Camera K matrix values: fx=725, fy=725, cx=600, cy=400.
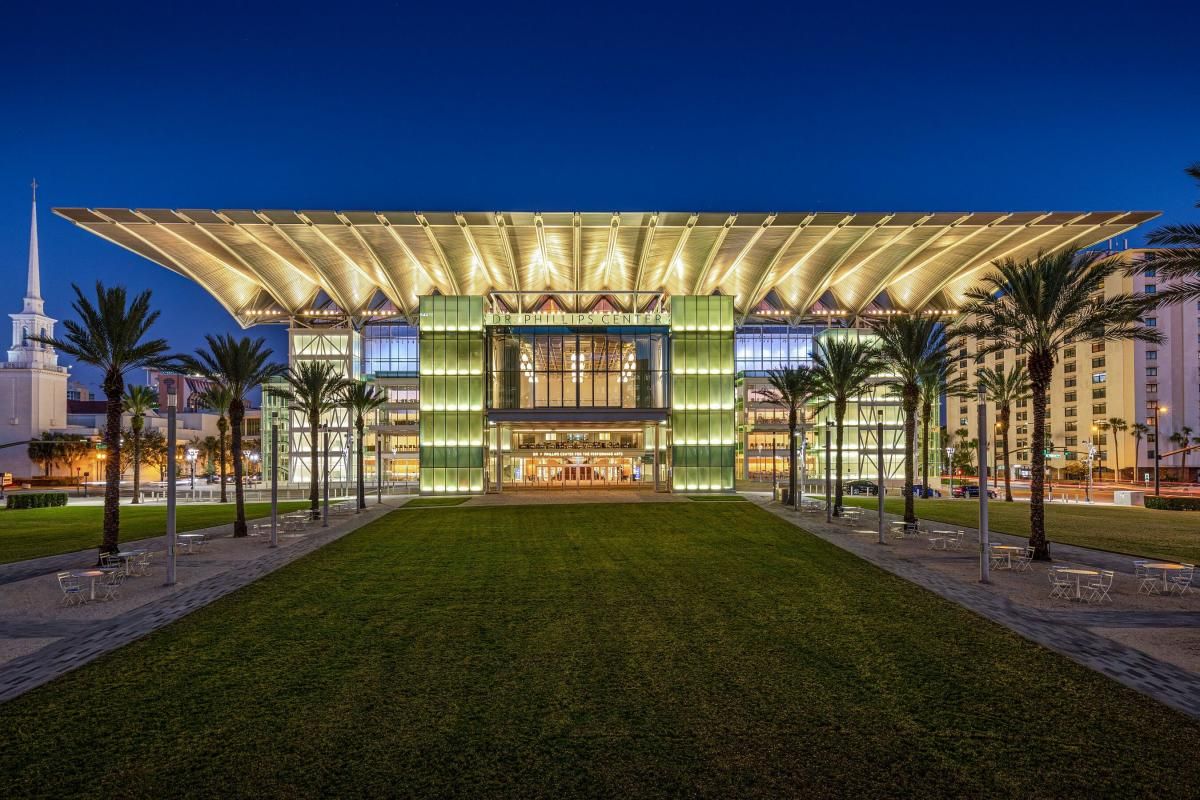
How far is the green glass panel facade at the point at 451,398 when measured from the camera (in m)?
53.9

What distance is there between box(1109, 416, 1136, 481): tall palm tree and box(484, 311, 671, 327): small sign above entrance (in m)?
77.0

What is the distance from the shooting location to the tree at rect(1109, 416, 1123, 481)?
97.9 metres

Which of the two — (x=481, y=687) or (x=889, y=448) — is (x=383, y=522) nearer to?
(x=481, y=687)

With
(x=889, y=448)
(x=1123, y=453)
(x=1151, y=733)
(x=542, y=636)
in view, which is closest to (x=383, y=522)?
(x=542, y=636)

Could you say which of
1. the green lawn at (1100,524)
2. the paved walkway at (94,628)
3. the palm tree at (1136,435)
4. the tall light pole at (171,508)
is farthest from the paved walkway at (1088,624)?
the palm tree at (1136,435)

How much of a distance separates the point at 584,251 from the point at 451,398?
17.8 metres

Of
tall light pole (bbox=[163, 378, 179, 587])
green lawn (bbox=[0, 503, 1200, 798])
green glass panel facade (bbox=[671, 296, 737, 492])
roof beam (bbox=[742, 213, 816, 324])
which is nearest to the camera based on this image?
green lawn (bbox=[0, 503, 1200, 798])

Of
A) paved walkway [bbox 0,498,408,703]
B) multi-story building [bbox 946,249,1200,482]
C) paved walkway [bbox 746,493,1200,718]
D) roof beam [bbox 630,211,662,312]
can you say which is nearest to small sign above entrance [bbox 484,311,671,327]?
roof beam [bbox 630,211,662,312]

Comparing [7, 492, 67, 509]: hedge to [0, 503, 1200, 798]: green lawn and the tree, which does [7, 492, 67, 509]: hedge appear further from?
the tree

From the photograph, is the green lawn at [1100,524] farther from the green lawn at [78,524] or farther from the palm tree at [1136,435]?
the palm tree at [1136,435]

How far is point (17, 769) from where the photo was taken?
7.39 m

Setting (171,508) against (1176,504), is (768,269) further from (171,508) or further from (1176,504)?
(171,508)

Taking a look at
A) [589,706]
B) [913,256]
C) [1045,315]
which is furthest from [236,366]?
[913,256]

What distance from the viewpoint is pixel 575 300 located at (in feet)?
238
